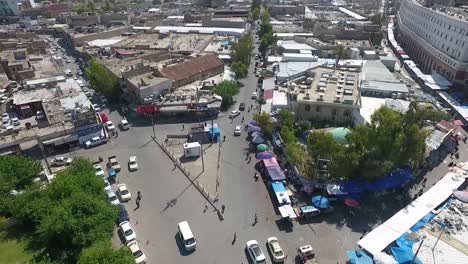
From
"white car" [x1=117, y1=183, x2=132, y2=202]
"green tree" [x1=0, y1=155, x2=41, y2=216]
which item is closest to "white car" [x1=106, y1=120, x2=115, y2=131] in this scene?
"green tree" [x1=0, y1=155, x2=41, y2=216]

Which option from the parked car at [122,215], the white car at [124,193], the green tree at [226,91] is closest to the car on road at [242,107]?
the green tree at [226,91]

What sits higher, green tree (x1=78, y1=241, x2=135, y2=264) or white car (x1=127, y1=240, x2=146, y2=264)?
green tree (x1=78, y1=241, x2=135, y2=264)

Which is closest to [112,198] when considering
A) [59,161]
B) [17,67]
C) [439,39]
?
[59,161]

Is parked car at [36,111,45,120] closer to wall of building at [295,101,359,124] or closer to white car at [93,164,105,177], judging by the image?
white car at [93,164,105,177]

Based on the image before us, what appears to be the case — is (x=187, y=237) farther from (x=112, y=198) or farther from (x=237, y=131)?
(x=237, y=131)

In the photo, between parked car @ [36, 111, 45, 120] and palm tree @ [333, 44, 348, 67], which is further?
palm tree @ [333, 44, 348, 67]

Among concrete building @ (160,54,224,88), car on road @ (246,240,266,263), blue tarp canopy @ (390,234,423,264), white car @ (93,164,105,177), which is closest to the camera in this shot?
blue tarp canopy @ (390,234,423,264)
